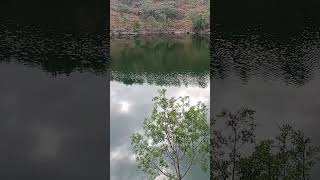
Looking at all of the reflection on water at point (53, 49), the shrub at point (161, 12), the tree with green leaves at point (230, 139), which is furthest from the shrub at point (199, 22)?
the tree with green leaves at point (230, 139)

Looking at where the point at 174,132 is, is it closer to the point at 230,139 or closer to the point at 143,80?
the point at 230,139

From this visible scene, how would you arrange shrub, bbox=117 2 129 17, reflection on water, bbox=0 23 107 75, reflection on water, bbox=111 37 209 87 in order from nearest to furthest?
reflection on water, bbox=0 23 107 75 → reflection on water, bbox=111 37 209 87 → shrub, bbox=117 2 129 17

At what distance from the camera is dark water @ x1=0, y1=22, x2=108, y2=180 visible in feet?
24.2

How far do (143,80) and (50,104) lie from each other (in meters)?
11.7

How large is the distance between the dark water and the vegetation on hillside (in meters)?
16.3

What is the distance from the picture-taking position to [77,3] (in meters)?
7.79

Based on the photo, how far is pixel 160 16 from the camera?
1030 inches

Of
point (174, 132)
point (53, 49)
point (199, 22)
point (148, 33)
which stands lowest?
point (174, 132)

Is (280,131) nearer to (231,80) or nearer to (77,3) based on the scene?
(231,80)

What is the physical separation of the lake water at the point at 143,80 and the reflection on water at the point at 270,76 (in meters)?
3.37

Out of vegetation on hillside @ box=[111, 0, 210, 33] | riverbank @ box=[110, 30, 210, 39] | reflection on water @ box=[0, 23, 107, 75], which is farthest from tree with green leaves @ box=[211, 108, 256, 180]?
vegetation on hillside @ box=[111, 0, 210, 33]

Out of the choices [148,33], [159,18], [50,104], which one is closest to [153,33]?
[148,33]

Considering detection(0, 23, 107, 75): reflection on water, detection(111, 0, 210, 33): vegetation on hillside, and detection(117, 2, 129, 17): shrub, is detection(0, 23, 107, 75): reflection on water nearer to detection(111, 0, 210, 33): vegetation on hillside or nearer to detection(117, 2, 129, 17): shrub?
detection(111, 0, 210, 33): vegetation on hillside

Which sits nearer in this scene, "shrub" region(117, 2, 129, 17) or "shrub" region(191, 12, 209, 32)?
"shrub" region(191, 12, 209, 32)
